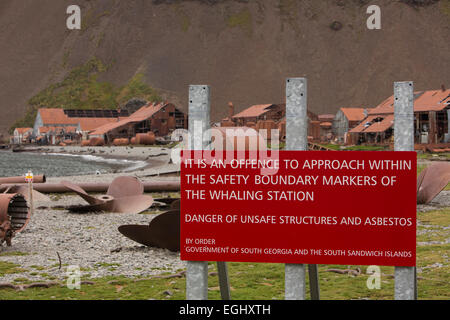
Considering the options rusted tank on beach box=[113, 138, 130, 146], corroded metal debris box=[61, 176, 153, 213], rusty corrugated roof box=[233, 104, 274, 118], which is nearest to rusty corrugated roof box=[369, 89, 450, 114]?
corroded metal debris box=[61, 176, 153, 213]

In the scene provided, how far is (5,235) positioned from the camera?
11.0 meters

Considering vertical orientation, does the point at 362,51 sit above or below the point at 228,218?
above

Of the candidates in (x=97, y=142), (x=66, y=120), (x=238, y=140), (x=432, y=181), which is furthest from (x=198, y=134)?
(x=66, y=120)

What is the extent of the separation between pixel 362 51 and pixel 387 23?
1519cm

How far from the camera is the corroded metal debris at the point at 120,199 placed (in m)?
16.2

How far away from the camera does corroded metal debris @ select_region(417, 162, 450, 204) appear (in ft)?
53.8

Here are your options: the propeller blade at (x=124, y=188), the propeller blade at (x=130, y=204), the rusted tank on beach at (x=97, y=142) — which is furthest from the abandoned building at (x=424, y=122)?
the rusted tank on beach at (x=97, y=142)

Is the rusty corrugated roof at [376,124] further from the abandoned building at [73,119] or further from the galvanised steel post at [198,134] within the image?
the abandoned building at [73,119]

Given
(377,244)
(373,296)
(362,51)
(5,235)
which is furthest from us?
(362,51)

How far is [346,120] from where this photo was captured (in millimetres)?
91688

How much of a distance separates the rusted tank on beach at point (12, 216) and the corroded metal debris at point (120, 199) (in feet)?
13.8

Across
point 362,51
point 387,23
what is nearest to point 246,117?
point 362,51

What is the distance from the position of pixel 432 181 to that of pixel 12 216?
1166 centimetres
